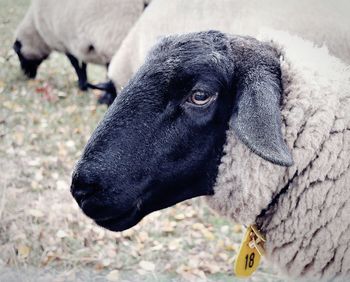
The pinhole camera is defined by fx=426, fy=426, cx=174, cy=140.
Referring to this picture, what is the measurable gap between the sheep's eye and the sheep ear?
4.4 inches

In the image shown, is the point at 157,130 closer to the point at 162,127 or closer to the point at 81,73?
the point at 162,127

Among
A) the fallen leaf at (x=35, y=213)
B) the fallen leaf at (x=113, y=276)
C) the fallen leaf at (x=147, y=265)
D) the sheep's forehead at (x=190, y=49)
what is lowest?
the fallen leaf at (x=35, y=213)

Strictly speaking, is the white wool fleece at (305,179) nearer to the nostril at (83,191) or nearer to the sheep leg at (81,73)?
the nostril at (83,191)

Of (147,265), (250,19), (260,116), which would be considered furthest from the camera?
(250,19)

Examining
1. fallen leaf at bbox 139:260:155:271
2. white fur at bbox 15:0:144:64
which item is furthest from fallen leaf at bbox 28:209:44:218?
white fur at bbox 15:0:144:64

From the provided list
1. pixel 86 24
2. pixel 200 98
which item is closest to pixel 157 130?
pixel 200 98

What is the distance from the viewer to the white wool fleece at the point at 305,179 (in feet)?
5.72

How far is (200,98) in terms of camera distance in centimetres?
169

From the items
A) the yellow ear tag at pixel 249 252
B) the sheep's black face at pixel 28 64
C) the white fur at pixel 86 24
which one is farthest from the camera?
the sheep's black face at pixel 28 64

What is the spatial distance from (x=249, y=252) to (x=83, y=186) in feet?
2.78

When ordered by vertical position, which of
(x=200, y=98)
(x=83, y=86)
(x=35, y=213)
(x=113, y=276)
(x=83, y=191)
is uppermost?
(x=200, y=98)

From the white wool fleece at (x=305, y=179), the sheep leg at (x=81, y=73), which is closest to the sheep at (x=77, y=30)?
the sheep leg at (x=81, y=73)

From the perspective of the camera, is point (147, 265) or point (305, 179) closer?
point (305, 179)

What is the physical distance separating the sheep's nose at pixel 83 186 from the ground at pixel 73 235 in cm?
149
